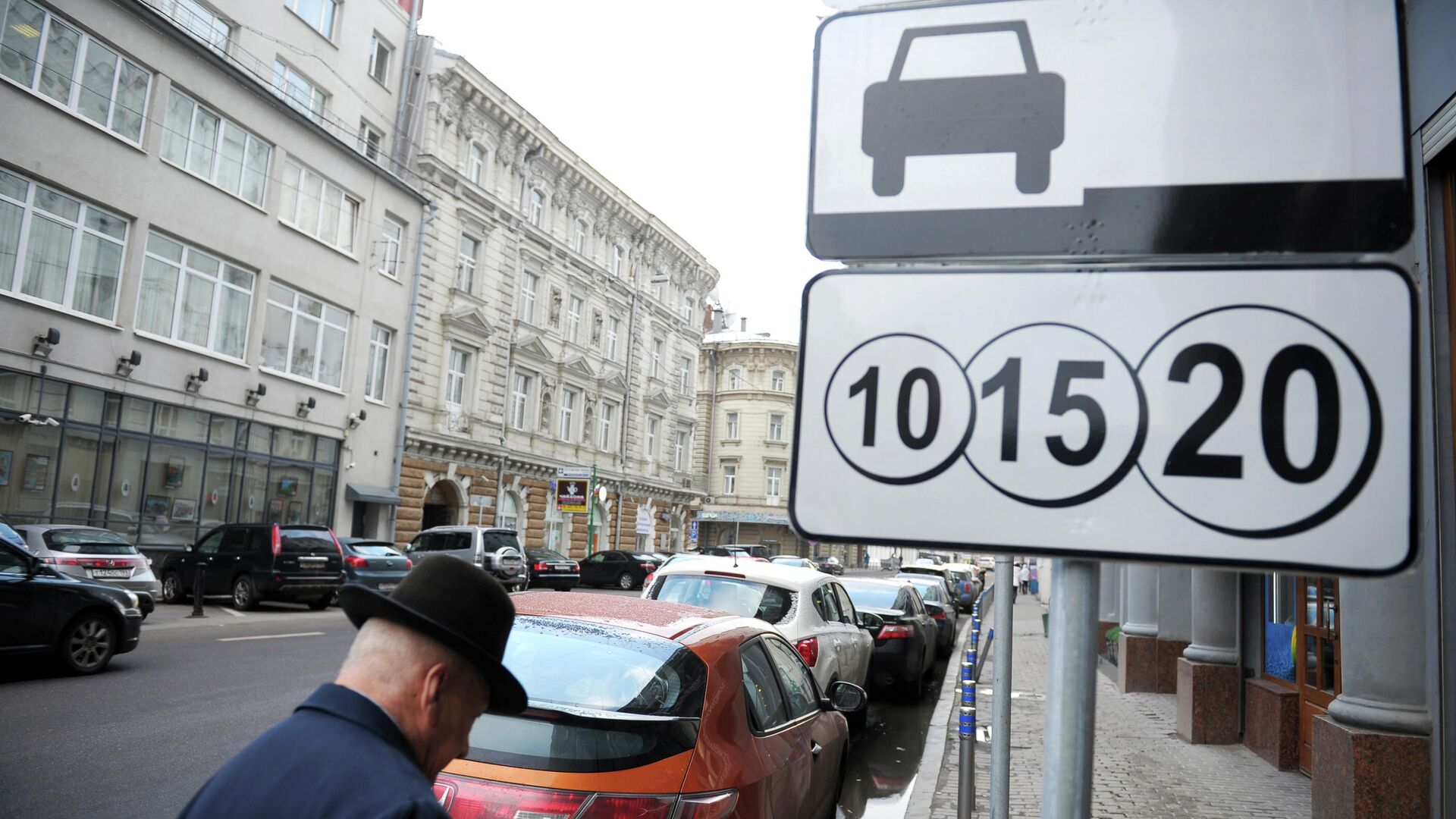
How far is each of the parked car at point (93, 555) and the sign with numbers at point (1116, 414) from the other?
637 inches

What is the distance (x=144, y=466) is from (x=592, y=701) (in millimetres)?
21323

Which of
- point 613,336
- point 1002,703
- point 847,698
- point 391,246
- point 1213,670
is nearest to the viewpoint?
point 1002,703

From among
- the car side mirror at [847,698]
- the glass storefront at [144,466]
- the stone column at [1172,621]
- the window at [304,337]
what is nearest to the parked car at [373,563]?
the glass storefront at [144,466]

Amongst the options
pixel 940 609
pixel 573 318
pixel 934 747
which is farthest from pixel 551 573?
pixel 934 747

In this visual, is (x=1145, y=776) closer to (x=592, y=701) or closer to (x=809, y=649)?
(x=809, y=649)

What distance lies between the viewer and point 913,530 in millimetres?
1616

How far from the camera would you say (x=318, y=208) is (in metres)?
27.0

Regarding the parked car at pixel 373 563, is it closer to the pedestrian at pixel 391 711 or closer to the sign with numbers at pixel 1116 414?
the pedestrian at pixel 391 711

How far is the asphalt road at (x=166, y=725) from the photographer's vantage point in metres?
6.57

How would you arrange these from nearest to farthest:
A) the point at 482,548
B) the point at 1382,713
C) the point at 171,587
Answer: the point at 1382,713 → the point at 171,587 → the point at 482,548

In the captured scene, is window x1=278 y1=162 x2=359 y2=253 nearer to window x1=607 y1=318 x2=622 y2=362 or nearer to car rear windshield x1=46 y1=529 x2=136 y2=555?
car rear windshield x1=46 y1=529 x2=136 y2=555

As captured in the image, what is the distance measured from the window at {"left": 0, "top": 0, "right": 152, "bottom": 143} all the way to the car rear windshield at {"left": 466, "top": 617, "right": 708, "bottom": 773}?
66.0ft

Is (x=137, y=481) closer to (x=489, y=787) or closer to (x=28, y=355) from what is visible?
(x=28, y=355)

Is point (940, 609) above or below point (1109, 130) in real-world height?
below
